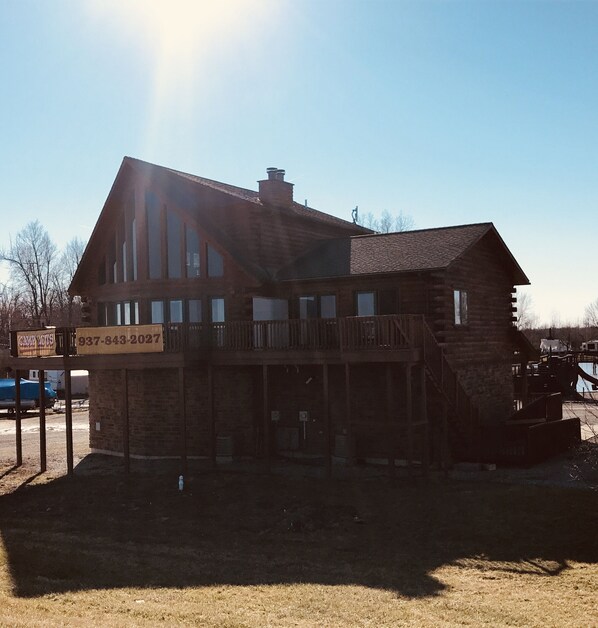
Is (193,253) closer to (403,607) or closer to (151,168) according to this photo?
(151,168)

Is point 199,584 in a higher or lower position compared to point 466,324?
lower

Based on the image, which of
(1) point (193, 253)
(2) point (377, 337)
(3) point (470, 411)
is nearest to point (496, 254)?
(3) point (470, 411)

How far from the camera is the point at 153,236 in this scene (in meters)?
30.4

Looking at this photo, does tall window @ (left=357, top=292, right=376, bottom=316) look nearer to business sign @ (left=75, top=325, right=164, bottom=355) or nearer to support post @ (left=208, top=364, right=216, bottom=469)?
support post @ (left=208, top=364, right=216, bottom=469)

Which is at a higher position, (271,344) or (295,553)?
(271,344)

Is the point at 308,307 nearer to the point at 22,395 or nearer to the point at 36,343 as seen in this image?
the point at 36,343

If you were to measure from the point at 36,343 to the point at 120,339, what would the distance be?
4367 mm

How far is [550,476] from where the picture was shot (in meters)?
23.7

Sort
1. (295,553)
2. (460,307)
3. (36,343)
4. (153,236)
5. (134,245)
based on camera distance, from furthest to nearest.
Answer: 1. (134,245)
2. (153,236)
3. (36,343)
4. (460,307)
5. (295,553)

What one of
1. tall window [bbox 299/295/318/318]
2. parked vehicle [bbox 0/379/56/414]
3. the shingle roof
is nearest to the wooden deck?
tall window [bbox 299/295/318/318]

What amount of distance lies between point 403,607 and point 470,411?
47.3 ft

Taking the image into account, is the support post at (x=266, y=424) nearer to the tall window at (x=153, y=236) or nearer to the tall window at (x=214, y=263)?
the tall window at (x=214, y=263)

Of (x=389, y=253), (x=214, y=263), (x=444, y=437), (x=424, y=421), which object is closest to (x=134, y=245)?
(x=214, y=263)

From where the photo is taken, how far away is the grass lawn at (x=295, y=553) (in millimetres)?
12938
